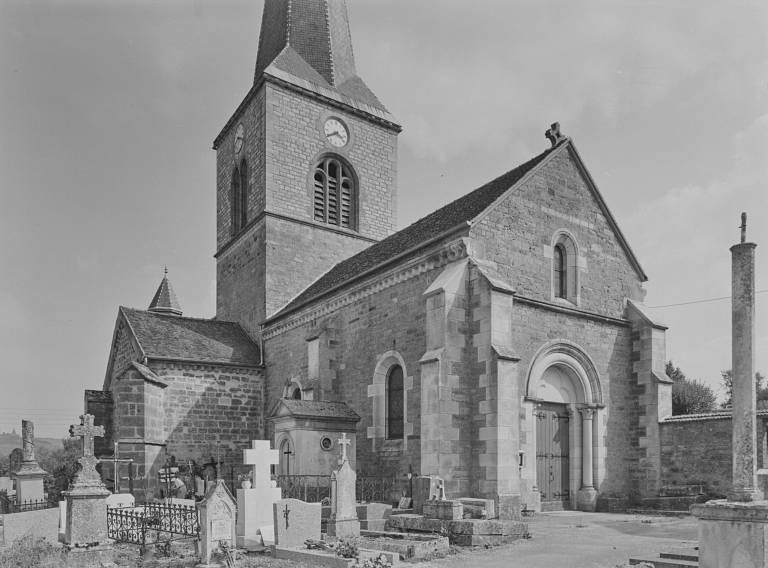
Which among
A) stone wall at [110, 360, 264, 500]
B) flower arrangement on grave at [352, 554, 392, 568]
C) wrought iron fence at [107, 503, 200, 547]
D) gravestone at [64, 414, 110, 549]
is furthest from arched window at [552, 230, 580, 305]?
stone wall at [110, 360, 264, 500]

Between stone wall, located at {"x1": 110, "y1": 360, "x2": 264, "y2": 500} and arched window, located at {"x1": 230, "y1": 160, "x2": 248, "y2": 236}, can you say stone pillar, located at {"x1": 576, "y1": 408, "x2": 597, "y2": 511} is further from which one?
arched window, located at {"x1": 230, "y1": 160, "x2": 248, "y2": 236}

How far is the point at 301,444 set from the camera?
18.4 meters

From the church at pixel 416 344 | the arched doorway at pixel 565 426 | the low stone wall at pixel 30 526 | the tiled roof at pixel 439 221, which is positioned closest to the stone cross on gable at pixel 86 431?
the low stone wall at pixel 30 526

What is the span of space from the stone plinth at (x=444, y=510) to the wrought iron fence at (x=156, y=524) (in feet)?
15.0

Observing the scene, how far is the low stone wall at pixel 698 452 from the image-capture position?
17000mm

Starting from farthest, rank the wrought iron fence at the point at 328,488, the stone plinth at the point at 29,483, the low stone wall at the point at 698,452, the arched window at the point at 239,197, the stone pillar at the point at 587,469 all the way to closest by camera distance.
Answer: the arched window at the point at 239,197 → the stone pillar at the point at 587,469 → the stone plinth at the point at 29,483 → the wrought iron fence at the point at 328,488 → the low stone wall at the point at 698,452

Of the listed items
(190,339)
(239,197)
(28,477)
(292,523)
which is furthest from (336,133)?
(292,523)

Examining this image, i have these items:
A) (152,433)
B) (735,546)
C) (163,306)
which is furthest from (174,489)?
(163,306)

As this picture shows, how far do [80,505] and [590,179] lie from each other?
15.9m

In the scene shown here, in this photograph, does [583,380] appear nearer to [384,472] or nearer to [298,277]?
[384,472]

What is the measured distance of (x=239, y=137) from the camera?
31641 millimetres

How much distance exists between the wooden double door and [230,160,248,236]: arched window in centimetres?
1771

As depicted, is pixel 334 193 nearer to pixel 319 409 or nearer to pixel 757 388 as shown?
pixel 319 409

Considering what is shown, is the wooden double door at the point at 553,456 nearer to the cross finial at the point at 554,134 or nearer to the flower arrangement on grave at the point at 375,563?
the cross finial at the point at 554,134
